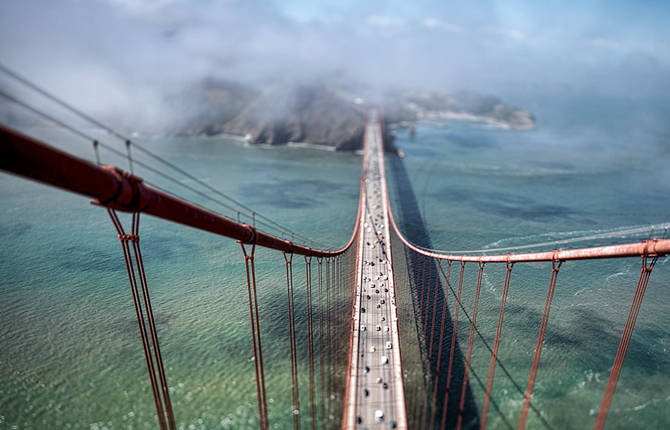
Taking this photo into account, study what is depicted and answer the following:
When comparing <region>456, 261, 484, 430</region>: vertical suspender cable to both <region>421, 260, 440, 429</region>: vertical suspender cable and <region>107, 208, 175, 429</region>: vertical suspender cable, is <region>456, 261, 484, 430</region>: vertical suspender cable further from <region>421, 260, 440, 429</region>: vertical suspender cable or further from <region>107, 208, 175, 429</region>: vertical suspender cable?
<region>107, 208, 175, 429</region>: vertical suspender cable

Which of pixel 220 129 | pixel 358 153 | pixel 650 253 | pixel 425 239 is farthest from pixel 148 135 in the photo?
pixel 650 253

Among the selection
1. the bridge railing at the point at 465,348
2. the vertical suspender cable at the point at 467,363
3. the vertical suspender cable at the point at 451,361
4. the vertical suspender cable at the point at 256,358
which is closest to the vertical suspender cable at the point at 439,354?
the bridge railing at the point at 465,348

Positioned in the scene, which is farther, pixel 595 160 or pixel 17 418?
pixel 595 160

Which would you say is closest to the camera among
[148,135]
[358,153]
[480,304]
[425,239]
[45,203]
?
[480,304]

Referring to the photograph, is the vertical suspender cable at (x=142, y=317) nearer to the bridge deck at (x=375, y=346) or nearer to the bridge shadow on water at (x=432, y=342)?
the bridge deck at (x=375, y=346)

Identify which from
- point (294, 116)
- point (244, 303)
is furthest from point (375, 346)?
point (294, 116)

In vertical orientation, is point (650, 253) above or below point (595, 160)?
above

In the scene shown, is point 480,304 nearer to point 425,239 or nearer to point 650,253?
point 425,239
